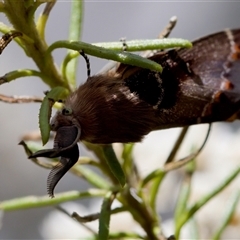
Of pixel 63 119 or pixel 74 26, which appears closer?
pixel 63 119

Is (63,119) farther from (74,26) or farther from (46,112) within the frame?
(74,26)

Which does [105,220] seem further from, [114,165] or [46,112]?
[46,112]

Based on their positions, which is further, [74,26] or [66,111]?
[74,26]

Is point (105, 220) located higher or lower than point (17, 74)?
lower

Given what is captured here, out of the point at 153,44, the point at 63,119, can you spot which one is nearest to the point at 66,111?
the point at 63,119

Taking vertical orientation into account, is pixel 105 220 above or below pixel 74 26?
below

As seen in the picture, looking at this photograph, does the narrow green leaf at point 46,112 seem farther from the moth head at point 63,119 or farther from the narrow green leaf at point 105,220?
the narrow green leaf at point 105,220

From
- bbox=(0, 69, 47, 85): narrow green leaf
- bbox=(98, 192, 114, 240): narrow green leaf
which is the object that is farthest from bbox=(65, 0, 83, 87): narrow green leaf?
bbox=(98, 192, 114, 240): narrow green leaf

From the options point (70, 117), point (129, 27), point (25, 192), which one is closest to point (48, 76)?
point (70, 117)

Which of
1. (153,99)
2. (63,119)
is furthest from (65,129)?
(153,99)
